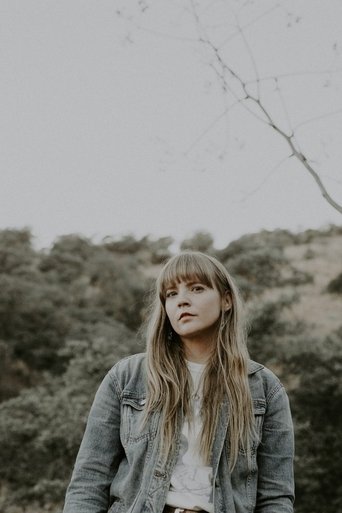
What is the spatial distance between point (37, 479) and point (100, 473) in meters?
6.69

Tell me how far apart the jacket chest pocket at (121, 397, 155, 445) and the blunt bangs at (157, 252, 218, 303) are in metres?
0.44

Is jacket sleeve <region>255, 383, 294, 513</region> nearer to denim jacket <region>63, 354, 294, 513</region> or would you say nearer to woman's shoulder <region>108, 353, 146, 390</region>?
denim jacket <region>63, 354, 294, 513</region>

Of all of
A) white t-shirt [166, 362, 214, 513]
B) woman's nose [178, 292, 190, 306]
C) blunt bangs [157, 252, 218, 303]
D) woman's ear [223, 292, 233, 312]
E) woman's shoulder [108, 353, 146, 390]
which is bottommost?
white t-shirt [166, 362, 214, 513]

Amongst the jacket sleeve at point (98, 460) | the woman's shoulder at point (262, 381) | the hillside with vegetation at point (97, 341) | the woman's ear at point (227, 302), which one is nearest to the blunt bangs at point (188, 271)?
the woman's ear at point (227, 302)

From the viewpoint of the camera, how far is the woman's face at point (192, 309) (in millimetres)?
2197

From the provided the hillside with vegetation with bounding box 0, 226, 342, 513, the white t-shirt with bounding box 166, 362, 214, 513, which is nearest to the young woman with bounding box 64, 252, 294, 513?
the white t-shirt with bounding box 166, 362, 214, 513

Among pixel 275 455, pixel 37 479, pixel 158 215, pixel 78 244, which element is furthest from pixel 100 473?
pixel 158 215

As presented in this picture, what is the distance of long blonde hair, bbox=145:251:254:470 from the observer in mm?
2045

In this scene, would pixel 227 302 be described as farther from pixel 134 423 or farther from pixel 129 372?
pixel 134 423

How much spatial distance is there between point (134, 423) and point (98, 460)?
0.17 m

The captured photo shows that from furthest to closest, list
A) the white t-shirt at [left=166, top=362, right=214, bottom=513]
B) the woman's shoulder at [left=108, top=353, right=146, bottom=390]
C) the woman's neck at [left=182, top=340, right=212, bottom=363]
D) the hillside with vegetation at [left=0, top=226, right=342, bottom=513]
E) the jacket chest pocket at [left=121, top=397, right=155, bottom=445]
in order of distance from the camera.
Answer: the hillside with vegetation at [left=0, top=226, right=342, bottom=513]
the woman's neck at [left=182, top=340, right=212, bottom=363]
the woman's shoulder at [left=108, top=353, right=146, bottom=390]
the jacket chest pocket at [left=121, top=397, right=155, bottom=445]
the white t-shirt at [left=166, top=362, right=214, bottom=513]

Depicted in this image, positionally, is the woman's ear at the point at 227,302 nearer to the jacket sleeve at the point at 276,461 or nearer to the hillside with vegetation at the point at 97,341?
the jacket sleeve at the point at 276,461

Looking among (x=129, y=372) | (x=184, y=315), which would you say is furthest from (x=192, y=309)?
(x=129, y=372)

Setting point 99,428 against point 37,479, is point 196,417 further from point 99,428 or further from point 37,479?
point 37,479
